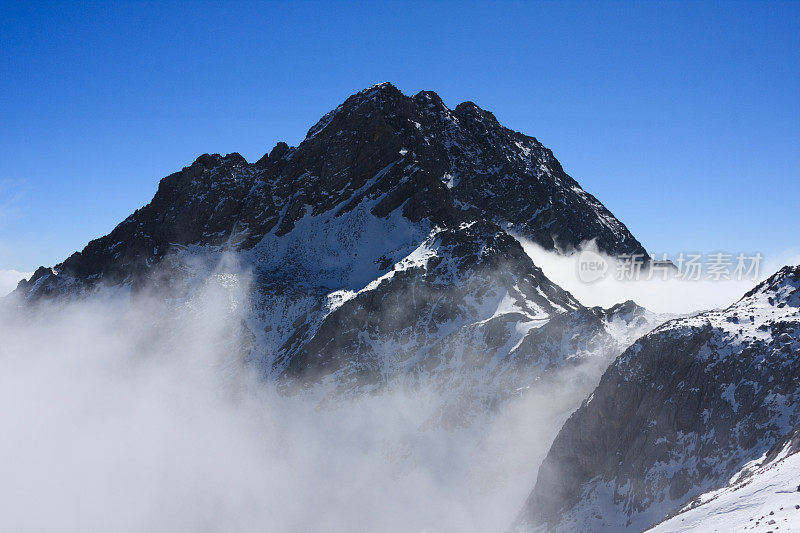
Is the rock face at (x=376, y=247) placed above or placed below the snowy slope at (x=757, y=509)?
above

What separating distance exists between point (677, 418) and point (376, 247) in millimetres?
81721

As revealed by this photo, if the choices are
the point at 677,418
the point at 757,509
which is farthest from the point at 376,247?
the point at 757,509

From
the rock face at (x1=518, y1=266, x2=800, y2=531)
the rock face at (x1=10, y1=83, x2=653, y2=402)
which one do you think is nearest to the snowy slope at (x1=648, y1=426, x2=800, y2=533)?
the rock face at (x1=518, y1=266, x2=800, y2=531)

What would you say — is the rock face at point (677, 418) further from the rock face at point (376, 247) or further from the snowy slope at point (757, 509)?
the rock face at point (376, 247)

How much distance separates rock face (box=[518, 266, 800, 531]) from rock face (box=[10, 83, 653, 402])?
22225 millimetres

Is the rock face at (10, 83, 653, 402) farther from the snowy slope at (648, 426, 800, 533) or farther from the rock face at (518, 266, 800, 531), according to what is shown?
the snowy slope at (648, 426, 800, 533)

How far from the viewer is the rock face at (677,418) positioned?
188 ft

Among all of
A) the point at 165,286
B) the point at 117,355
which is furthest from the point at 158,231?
the point at 117,355

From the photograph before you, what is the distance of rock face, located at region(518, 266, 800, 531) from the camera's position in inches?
2256

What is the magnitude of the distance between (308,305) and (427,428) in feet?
131

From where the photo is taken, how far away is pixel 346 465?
9681cm

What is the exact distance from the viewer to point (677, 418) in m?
63.0

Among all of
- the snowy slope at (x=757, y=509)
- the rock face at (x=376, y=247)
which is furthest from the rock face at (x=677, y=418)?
the rock face at (x=376, y=247)

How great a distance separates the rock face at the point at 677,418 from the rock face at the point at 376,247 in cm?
2222
